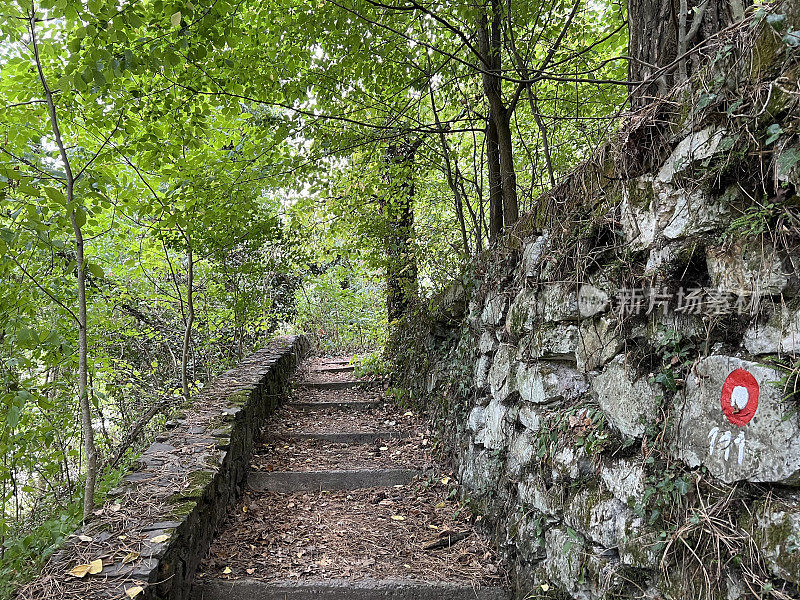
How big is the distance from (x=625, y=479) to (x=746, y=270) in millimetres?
854

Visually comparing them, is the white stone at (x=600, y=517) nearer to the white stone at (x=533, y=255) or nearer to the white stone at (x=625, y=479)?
the white stone at (x=625, y=479)

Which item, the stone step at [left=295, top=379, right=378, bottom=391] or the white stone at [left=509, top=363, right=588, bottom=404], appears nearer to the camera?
the white stone at [left=509, top=363, right=588, bottom=404]

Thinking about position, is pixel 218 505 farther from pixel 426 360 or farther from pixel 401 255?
pixel 401 255

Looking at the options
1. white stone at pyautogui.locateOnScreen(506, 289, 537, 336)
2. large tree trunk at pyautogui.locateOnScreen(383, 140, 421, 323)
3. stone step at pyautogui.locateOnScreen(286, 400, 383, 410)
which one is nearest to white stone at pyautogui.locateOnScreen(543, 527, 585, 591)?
white stone at pyautogui.locateOnScreen(506, 289, 537, 336)

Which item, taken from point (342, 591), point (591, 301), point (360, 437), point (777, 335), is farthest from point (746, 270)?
point (360, 437)

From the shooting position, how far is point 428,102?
258 inches

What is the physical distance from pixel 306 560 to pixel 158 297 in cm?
443

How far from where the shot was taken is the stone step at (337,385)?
6832mm

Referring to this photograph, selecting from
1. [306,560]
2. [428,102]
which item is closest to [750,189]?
[306,560]

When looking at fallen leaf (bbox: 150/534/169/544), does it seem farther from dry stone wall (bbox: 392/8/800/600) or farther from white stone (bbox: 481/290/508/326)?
white stone (bbox: 481/290/508/326)

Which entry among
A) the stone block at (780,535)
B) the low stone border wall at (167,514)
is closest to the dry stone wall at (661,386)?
the stone block at (780,535)

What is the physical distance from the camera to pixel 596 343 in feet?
7.07

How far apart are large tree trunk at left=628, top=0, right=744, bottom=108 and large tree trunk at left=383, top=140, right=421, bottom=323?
130 inches

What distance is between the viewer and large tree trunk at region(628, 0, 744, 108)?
2.02 m
